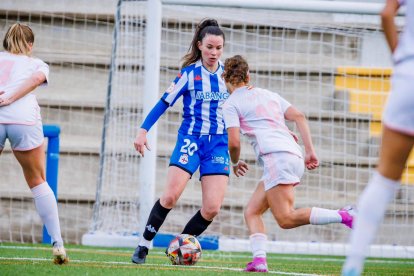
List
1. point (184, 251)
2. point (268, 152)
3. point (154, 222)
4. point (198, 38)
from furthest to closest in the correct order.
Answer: point (198, 38)
point (154, 222)
point (184, 251)
point (268, 152)

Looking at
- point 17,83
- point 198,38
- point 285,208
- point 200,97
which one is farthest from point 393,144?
point 198,38

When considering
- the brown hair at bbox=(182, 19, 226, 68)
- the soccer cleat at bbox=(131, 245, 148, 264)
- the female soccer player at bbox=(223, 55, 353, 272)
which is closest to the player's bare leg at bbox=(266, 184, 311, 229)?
the female soccer player at bbox=(223, 55, 353, 272)

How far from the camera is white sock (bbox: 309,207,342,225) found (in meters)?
5.66

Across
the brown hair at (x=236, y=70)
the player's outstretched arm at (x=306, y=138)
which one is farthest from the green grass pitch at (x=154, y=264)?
the brown hair at (x=236, y=70)

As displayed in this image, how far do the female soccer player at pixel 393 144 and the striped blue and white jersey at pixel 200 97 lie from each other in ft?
9.64

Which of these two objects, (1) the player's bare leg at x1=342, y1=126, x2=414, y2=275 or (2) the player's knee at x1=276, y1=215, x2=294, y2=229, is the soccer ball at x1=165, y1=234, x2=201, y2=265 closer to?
(2) the player's knee at x1=276, y1=215, x2=294, y2=229

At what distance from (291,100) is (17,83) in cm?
543

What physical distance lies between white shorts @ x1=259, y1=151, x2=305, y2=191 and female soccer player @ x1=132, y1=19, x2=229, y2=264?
78cm

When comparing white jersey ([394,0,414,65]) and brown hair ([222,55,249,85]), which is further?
brown hair ([222,55,249,85])

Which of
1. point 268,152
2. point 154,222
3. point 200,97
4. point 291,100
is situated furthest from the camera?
point 291,100

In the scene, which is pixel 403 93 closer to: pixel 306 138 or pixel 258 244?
pixel 306 138

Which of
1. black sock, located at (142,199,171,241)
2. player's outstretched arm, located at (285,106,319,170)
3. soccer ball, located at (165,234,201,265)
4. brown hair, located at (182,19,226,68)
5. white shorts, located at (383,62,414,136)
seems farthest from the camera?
brown hair, located at (182,19,226,68)

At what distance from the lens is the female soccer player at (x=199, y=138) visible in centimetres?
640

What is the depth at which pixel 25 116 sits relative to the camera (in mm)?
5559
